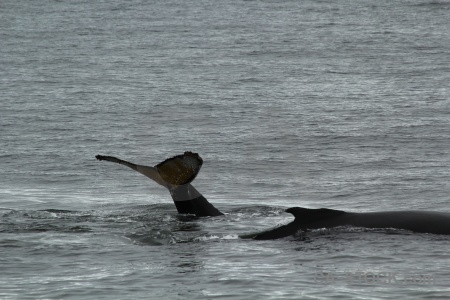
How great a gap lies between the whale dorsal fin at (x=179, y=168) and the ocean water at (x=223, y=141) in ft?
1.72

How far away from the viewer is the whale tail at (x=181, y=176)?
45.9ft

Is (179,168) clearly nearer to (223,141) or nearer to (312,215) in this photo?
(312,215)

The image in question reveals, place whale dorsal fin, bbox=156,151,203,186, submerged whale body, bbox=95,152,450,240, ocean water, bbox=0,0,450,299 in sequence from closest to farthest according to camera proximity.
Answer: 1. ocean water, bbox=0,0,450,299
2. submerged whale body, bbox=95,152,450,240
3. whale dorsal fin, bbox=156,151,203,186

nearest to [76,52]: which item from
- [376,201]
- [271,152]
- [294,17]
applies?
[294,17]

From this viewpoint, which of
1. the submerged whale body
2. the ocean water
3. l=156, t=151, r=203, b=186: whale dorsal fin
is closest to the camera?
the ocean water

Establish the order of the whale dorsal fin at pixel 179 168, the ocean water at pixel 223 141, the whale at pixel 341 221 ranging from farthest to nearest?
the whale dorsal fin at pixel 179 168 → the whale at pixel 341 221 → the ocean water at pixel 223 141

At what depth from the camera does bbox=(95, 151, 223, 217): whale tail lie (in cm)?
1400

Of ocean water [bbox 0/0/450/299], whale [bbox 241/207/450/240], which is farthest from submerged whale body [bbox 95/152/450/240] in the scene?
ocean water [bbox 0/0/450/299]

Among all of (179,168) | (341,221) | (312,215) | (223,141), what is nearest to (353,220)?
(341,221)

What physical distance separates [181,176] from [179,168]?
137 millimetres

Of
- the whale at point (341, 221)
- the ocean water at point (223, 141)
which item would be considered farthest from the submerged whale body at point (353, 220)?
the ocean water at point (223, 141)

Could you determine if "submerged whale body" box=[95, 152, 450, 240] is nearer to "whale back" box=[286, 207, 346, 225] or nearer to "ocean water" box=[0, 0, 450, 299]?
"whale back" box=[286, 207, 346, 225]

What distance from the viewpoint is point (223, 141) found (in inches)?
974

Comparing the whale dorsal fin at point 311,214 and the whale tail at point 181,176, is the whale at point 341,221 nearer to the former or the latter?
the whale dorsal fin at point 311,214
